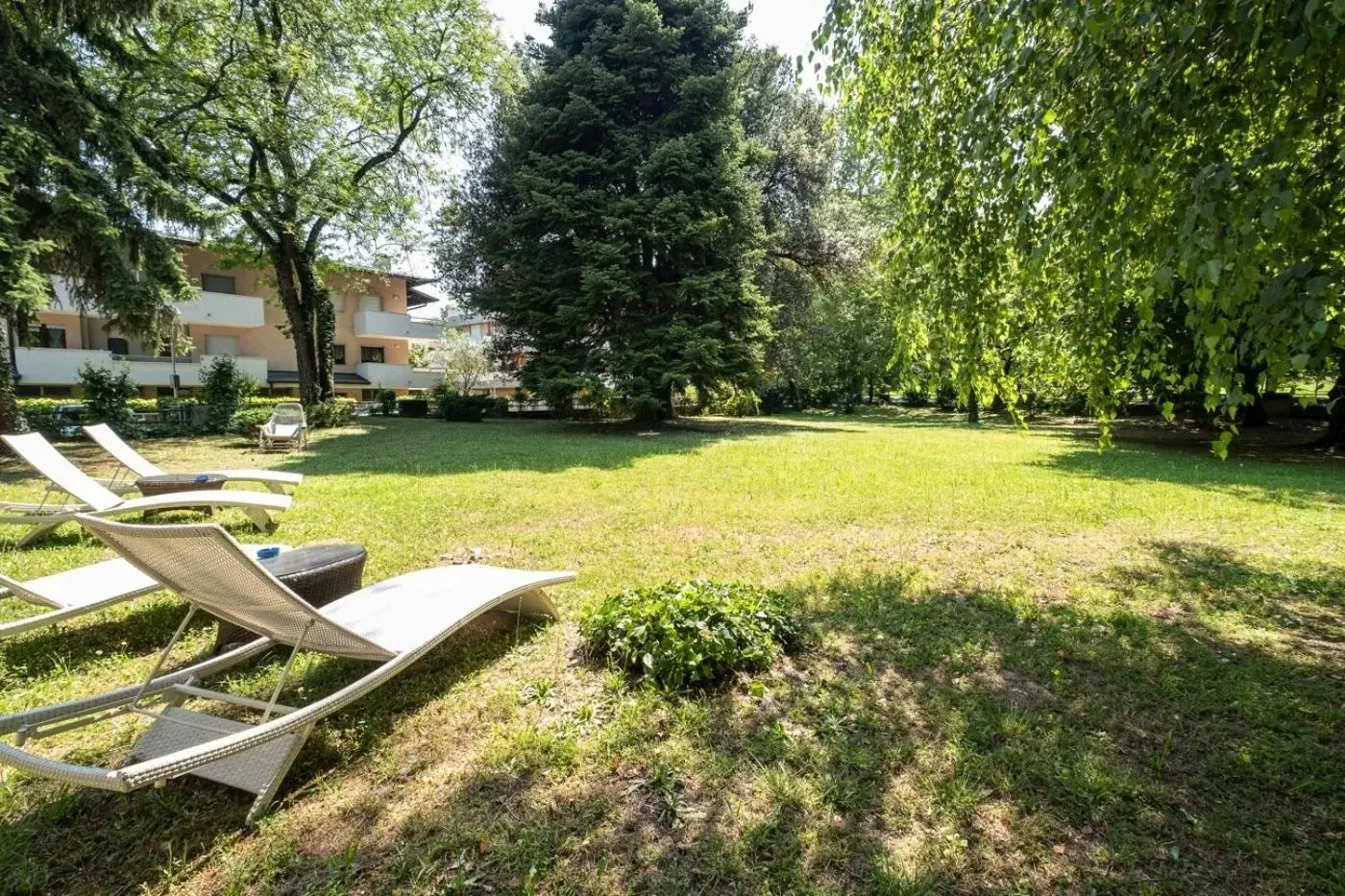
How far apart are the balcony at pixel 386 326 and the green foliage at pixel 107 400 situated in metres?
18.5

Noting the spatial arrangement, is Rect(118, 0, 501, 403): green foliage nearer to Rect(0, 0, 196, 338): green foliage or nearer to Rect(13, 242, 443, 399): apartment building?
Rect(0, 0, 196, 338): green foliage

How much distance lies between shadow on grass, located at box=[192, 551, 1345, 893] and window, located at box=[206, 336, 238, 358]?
114 ft

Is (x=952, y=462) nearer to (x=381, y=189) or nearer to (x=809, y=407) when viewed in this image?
(x=381, y=189)

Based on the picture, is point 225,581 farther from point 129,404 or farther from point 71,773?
point 129,404

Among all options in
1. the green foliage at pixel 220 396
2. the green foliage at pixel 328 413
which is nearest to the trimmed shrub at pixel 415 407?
the green foliage at pixel 328 413

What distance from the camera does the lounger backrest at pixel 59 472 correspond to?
617cm

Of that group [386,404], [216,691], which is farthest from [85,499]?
[386,404]

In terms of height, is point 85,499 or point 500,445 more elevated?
point 85,499

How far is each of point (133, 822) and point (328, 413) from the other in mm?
20931

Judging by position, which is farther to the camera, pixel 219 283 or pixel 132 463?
pixel 219 283

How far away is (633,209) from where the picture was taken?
18.7m

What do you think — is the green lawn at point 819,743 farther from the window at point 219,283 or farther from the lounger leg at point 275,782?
the window at point 219,283

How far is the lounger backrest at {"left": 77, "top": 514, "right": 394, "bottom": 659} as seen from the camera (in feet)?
8.05

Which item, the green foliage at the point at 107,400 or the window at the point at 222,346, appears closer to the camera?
the green foliage at the point at 107,400
